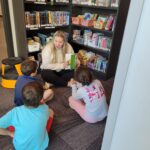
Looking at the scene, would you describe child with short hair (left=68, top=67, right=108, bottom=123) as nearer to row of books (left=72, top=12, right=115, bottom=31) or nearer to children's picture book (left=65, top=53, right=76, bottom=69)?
children's picture book (left=65, top=53, right=76, bottom=69)

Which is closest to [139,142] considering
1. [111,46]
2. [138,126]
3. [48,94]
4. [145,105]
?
[138,126]

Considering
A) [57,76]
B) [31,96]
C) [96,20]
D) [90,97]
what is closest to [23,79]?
[31,96]

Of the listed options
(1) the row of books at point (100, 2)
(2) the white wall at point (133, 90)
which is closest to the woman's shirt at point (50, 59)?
(1) the row of books at point (100, 2)

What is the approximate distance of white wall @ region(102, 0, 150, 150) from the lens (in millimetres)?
781

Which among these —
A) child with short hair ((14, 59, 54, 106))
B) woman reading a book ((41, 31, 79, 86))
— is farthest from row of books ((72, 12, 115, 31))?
child with short hair ((14, 59, 54, 106))

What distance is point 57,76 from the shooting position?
257 cm

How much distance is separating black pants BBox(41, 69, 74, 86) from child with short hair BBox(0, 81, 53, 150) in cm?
114

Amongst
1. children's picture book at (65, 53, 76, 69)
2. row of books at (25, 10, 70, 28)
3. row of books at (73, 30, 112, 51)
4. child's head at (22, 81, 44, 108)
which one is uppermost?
row of books at (25, 10, 70, 28)

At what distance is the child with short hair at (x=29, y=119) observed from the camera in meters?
1.33

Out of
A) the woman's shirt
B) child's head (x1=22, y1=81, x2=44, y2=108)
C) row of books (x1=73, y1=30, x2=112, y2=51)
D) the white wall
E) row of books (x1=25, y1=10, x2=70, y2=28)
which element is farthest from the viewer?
row of books (x1=73, y1=30, x2=112, y2=51)

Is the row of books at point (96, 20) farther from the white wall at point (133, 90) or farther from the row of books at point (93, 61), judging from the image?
the white wall at point (133, 90)

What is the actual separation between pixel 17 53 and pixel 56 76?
3.17 ft

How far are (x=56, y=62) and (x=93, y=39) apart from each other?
2.83ft

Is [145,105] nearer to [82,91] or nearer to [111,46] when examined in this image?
[82,91]
